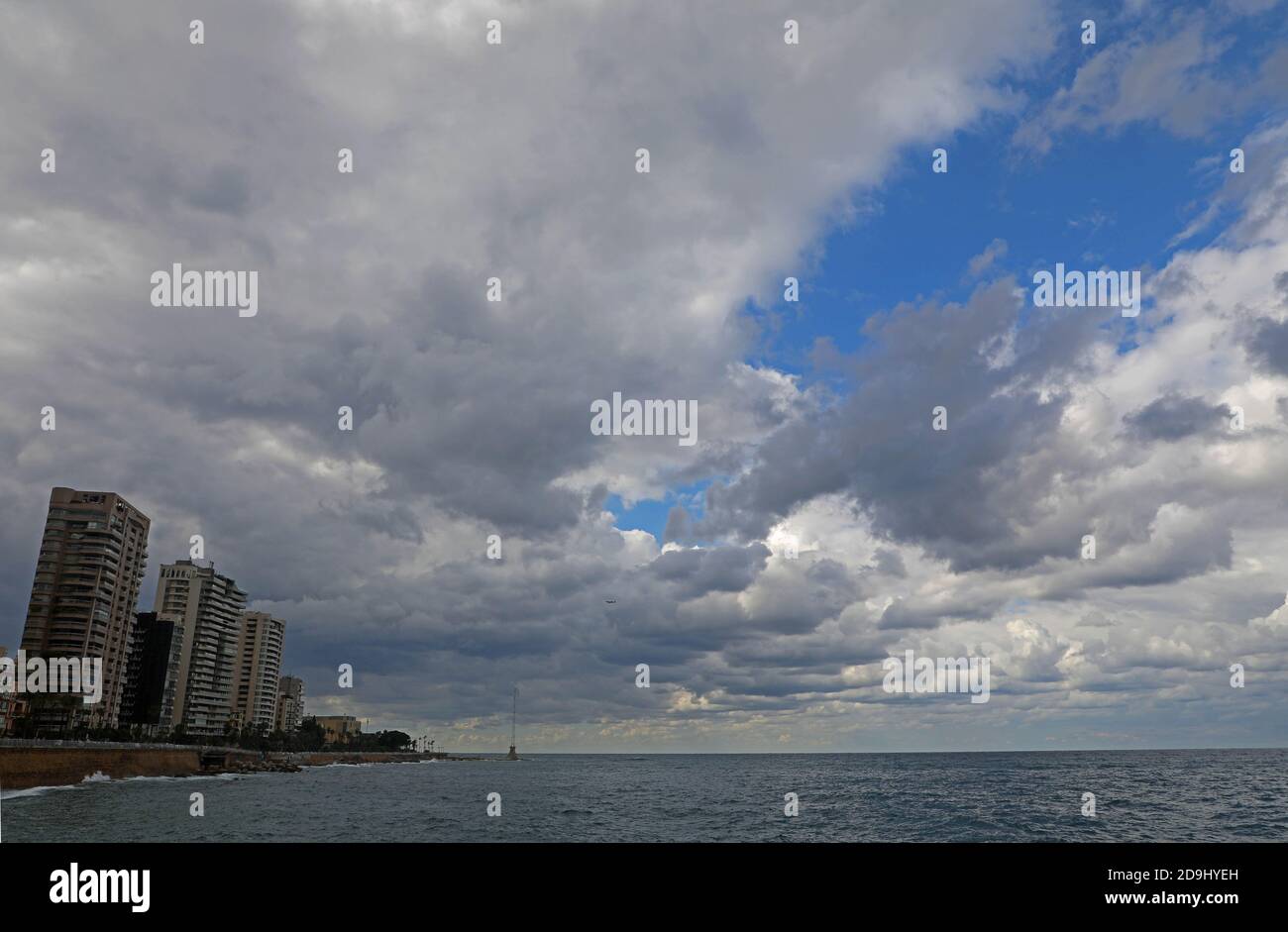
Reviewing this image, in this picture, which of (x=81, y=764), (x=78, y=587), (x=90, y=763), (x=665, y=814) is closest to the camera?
(x=665, y=814)

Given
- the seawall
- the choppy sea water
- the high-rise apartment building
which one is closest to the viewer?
the choppy sea water

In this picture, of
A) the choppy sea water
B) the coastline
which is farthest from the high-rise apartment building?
the choppy sea water

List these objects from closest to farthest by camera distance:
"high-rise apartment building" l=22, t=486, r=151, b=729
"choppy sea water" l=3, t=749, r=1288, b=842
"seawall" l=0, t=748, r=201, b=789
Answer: "choppy sea water" l=3, t=749, r=1288, b=842 < "seawall" l=0, t=748, r=201, b=789 < "high-rise apartment building" l=22, t=486, r=151, b=729

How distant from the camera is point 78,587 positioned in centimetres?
17900

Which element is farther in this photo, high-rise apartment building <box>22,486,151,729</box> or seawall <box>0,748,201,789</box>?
high-rise apartment building <box>22,486,151,729</box>

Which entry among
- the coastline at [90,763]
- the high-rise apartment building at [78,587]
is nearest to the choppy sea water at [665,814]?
the coastline at [90,763]

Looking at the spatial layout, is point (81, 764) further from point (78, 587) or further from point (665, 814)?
point (665, 814)

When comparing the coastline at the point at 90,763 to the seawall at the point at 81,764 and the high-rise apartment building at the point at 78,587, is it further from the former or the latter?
the high-rise apartment building at the point at 78,587

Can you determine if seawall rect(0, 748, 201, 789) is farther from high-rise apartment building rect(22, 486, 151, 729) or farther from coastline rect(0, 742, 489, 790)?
high-rise apartment building rect(22, 486, 151, 729)

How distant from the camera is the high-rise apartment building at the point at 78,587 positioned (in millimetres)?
175125

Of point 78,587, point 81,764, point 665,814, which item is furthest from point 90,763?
point 665,814

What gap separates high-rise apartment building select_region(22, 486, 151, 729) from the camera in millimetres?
175125

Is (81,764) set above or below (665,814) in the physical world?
below
